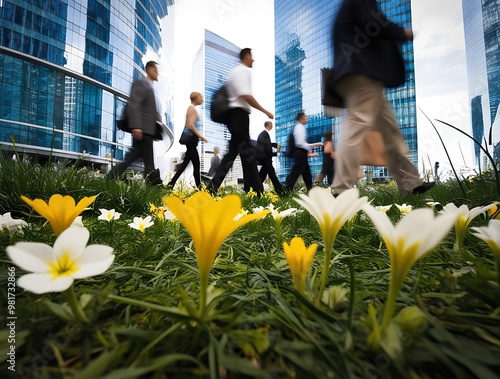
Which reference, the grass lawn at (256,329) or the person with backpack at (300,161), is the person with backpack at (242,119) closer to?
the person with backpack at (300,161)

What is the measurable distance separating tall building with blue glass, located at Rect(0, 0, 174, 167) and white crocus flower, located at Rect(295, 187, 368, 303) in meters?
24.9

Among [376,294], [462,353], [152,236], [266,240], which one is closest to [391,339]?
[462,353]

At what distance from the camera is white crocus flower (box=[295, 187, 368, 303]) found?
1.68 feet

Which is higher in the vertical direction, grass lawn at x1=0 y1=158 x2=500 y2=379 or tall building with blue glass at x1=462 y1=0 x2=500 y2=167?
tall building with blue glass at x1=462 y1=0 x2=500 y2=167

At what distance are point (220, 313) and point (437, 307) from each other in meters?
0.46

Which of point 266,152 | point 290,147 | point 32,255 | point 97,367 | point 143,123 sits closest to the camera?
point 97,367

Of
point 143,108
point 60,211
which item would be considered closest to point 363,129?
point 60,211

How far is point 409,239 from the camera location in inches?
14.8

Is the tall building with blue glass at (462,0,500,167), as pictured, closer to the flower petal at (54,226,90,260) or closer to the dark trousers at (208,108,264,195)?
the flower petal at (54,226,90,260)

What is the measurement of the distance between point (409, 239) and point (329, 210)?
173 mm

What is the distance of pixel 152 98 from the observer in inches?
167

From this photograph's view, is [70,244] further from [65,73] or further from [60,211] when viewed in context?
[65,73]

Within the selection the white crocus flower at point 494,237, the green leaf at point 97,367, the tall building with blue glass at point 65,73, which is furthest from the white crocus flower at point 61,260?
the tall building with blue glass at point 65,73

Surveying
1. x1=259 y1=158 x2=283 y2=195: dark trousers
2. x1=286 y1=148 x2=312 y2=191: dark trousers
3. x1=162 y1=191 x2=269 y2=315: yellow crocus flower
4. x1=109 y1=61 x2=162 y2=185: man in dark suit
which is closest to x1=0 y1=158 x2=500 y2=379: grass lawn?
→ x1=162 y1=191 x2=269 y2=315: yellow crocus flower
